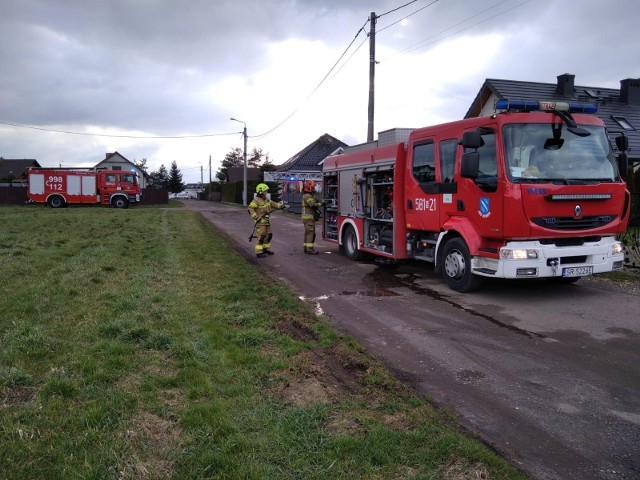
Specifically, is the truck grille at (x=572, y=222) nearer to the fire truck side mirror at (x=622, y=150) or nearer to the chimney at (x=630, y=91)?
the fire truck side mirror at (x=622, y=150)

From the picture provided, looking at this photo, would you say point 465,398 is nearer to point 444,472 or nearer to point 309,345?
point 444,472

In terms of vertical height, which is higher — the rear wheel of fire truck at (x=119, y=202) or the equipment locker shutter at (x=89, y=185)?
the equipment locker shutter at (x=89, y=185)

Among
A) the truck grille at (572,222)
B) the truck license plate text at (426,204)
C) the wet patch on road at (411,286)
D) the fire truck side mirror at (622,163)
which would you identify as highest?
the fire truck side mirror at (622,163)

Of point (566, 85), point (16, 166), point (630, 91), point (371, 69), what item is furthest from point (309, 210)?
point (16, 166)

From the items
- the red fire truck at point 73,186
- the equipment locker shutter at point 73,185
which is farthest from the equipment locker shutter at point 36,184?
the equipment locker shutter at point 73,185

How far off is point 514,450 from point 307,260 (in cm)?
894

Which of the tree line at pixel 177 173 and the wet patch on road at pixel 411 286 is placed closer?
the wet patch on road at pixel 411 286

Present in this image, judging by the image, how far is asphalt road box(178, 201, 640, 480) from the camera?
3.35m

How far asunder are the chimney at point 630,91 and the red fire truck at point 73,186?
33311 millimetres

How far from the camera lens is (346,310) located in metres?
7.04

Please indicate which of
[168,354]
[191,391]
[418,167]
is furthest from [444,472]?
[418,167]

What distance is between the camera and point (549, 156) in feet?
23.1

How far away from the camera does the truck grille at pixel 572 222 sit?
687 cm

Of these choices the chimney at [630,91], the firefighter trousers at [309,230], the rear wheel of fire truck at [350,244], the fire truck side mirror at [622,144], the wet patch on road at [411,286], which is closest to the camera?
the wet patch on road at [411,286]
